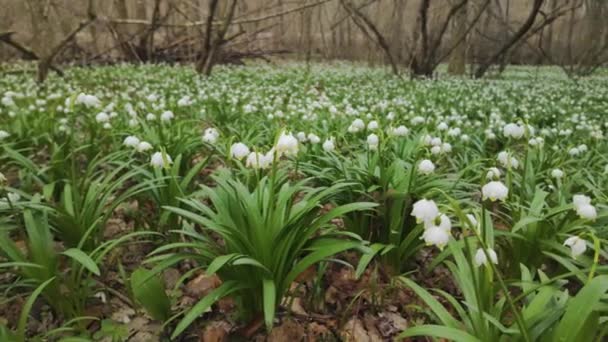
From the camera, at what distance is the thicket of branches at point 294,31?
1215 centimetres

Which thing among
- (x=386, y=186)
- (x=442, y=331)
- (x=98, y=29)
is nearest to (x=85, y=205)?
(x=386, y=186)

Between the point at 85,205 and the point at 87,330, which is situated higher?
the point at 85,205

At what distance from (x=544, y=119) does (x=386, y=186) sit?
537 cm

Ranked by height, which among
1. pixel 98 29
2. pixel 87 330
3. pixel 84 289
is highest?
pixel 98 29

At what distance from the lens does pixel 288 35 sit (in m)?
21.0

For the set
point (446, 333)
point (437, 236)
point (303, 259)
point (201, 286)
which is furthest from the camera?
point (201, 286)

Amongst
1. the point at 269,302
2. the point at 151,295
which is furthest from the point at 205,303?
the point at 151,295

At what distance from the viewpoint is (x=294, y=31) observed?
2044 cm

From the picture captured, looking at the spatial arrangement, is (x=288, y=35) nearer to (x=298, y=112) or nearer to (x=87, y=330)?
(x=298, y=112)

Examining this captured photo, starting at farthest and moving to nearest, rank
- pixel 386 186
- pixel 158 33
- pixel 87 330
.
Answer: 1. pixel 158 33
2. pixel 386 186
3. pixel 87 330

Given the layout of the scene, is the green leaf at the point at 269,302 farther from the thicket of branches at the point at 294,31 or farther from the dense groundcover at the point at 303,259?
the thicket of branches at the point at 294,31

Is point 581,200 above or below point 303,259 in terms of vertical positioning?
above

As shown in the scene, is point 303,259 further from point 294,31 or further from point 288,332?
point 294,31

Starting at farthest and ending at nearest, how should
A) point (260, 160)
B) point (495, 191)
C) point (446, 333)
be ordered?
1. point (260, 160)
2. point (495, 191)
3. point (446, 333)
